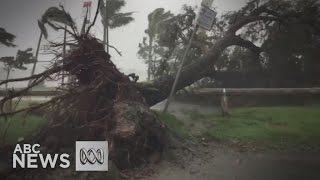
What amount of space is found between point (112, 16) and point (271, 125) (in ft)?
5.91

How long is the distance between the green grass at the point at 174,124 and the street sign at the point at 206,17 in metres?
0.97

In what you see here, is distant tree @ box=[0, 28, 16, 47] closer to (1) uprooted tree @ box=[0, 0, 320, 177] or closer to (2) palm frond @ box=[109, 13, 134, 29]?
(1) uprooted tree @ box=[0, 0, 320, 177]

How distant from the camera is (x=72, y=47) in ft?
10.1

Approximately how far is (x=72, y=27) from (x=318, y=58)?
2.23m

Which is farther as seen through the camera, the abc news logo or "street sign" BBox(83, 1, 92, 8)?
"street sign" BBox(83, 1, 92, 8)

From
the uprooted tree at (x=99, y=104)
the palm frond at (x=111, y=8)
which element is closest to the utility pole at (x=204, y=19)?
the uprooted tree at (x=99, y=104)

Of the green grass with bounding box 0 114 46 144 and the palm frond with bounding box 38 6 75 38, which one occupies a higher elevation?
the palm frond with bounding box 38 6 75 38

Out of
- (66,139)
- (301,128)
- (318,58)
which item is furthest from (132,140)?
(318,58)

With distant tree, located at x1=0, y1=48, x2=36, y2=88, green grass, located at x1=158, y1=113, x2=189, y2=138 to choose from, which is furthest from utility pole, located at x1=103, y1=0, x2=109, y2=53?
A: green grass, located at x1=158, y1=113, x2=189, y2=138

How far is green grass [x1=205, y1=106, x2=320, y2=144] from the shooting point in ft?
10.6

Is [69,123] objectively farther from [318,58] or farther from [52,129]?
[318,58]

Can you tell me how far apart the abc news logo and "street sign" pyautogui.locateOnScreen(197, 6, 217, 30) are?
60.4 inches

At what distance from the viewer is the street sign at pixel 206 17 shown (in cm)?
340

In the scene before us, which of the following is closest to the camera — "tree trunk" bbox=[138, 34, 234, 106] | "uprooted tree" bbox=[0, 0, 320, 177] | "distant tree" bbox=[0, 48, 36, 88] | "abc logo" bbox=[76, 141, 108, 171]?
"abc logo" bbox=[76, 141, 108, 171]
